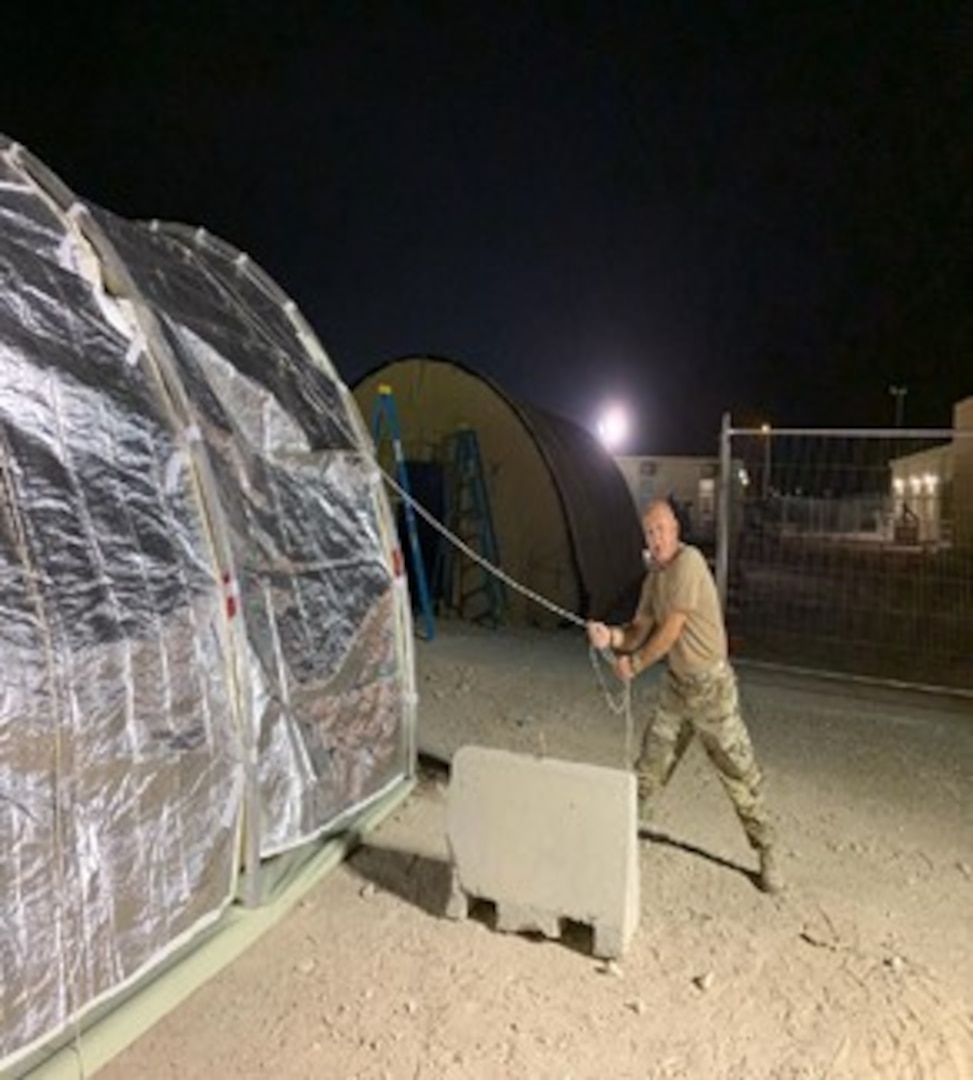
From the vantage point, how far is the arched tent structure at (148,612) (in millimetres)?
2826

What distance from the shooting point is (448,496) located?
11281mm

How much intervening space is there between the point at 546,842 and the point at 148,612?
179 centimetres

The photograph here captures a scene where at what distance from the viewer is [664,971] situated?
11.7ft

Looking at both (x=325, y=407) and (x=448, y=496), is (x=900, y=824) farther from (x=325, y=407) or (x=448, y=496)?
(x=448, y=496)

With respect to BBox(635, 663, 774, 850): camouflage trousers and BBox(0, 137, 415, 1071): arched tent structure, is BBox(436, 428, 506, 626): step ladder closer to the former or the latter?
BBox(0, 137, 415, 1071): arched tent structure

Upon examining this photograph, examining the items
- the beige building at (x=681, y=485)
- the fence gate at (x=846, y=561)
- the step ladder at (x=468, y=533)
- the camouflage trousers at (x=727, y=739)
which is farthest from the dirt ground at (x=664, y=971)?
the beige building at (x=681, y=485)

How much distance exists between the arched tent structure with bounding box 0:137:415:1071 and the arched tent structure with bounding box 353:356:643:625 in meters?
6.08

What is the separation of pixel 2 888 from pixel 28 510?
1147 millimetres

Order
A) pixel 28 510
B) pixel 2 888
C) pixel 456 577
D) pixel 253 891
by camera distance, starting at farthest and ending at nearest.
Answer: pixel 456 577 < pixel 253 891 < pixel 28 510 < pixel 2 888

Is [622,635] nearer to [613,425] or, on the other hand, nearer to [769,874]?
[769,874]

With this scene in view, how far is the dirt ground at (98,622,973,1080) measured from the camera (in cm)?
306

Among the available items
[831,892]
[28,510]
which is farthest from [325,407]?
[831,892]

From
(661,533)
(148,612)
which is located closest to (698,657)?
(661,533)

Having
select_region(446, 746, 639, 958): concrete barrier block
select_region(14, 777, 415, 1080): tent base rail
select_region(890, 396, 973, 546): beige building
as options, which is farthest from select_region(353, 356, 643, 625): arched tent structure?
select_region(446, 746, 639, 958): concrete barrier block
